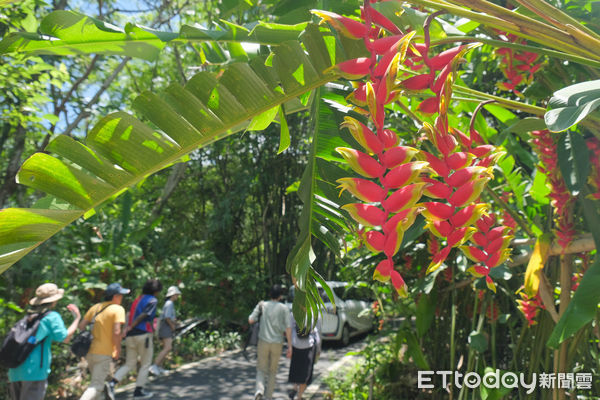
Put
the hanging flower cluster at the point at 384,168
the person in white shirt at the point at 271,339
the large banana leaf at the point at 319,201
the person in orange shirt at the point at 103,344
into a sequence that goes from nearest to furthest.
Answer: the hanging flower cluster at the point at 384,168
the large banana leaf at the point at 319,201
the person in orange shirt at the point at 103,344
the person in white shirt at the point at 271,339

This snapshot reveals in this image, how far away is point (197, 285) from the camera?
8.23 m

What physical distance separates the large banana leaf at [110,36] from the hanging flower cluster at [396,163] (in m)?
0.43

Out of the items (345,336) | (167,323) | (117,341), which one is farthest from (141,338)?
(345,336)

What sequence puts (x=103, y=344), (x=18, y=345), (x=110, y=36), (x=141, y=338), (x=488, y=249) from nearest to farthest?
(x=488, y=249) < (x=110, y=36) < (x=18, y=345) < (x=103, y=344) < (x=141, y=338)

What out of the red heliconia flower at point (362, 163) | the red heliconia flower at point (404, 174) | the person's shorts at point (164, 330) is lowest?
the person's shorts at point (164, 330)

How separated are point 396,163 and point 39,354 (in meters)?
3.85

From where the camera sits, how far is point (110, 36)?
1.12 metres

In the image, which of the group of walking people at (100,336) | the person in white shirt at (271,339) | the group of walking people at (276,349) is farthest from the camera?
the person in white shirt at (271,339)

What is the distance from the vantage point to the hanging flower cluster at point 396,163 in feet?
1.98

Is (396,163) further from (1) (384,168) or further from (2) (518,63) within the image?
(2) (518,63)

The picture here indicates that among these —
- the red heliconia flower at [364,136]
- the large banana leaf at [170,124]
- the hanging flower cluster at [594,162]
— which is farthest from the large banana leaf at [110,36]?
the hanging flower cluster at [594,162]

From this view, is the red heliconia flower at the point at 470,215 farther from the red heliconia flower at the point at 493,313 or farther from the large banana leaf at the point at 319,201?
the red heliconia flower at the point at 493,313

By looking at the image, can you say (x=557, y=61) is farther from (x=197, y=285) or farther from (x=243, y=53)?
(x=197, y=285)

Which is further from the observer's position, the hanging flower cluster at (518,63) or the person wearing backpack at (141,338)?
the person wearing backpack at (141,338)
